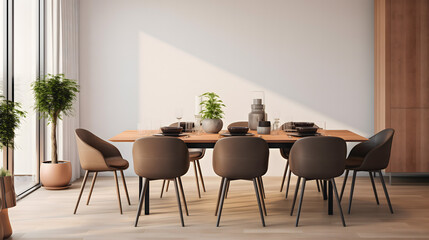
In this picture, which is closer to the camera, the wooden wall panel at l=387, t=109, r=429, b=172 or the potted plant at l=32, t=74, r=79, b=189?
the potted plant at l=32, t=74, r=79, b=189

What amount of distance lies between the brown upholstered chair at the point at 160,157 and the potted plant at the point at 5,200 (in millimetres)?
1032

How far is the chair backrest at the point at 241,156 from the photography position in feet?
12.0

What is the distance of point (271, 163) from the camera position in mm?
6418

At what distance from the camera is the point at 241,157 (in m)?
3.69

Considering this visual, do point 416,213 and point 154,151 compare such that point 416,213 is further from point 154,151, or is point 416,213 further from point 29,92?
point 29,92

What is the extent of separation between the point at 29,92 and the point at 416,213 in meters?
4.57

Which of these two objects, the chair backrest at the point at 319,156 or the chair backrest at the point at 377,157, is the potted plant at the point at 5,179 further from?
the chair backrest at the point at 377,157

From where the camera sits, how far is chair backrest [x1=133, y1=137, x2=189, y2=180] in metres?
3.69

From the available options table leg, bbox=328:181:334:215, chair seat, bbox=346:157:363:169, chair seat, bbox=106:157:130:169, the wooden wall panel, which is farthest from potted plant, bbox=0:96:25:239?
the wooden wall panel

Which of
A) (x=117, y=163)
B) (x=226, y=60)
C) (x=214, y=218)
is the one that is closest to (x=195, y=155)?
(x=117, y=163)

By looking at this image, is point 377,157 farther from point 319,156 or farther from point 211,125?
point 211,125

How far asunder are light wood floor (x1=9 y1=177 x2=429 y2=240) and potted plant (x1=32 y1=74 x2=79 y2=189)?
0.16 m

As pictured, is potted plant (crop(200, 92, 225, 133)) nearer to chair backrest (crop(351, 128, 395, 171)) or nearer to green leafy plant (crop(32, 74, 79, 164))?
chair backrest (crop(351, 128, 395, 171))

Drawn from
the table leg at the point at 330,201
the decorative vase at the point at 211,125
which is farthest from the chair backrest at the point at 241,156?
the table leg at the point at 330,201
